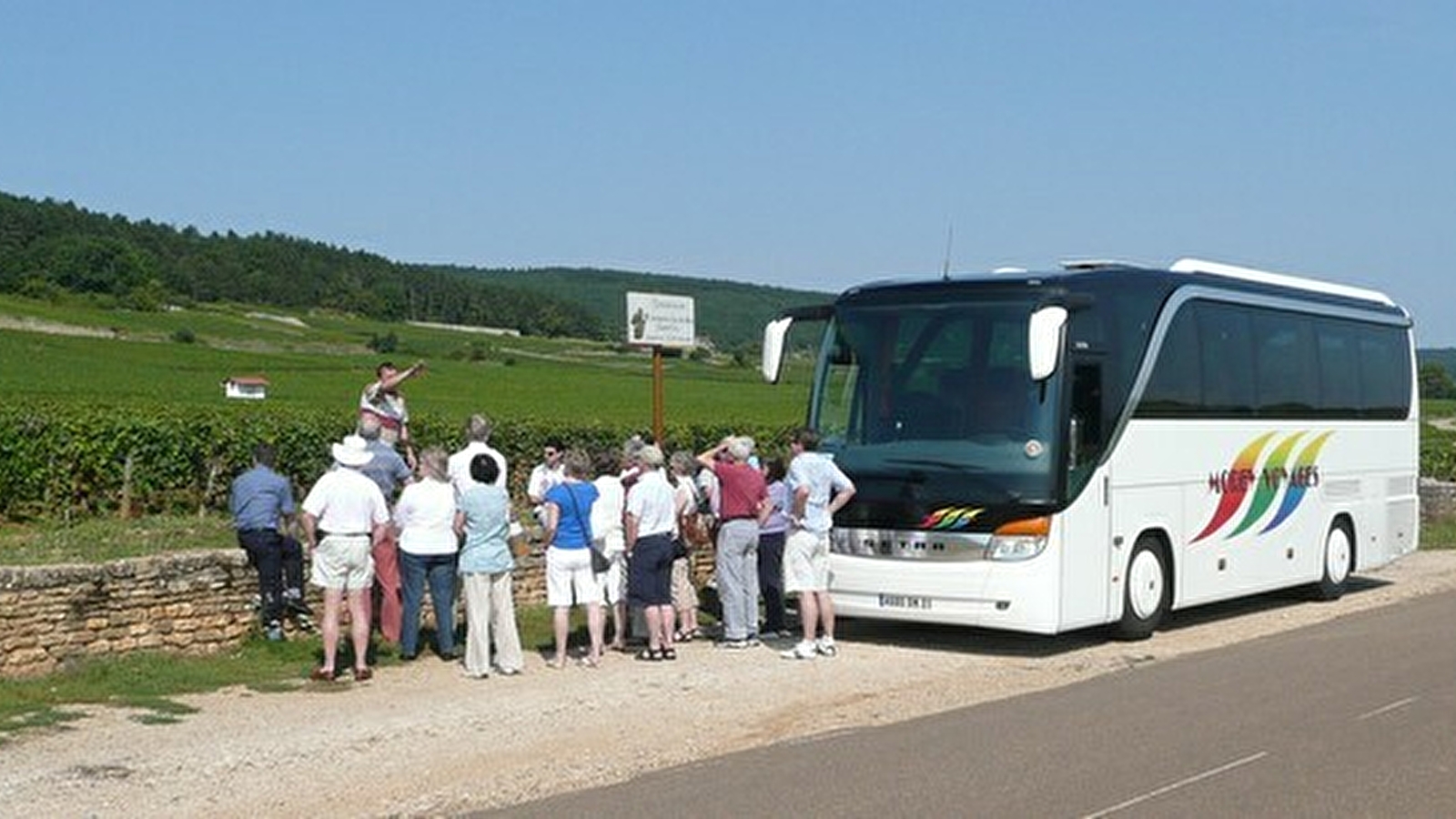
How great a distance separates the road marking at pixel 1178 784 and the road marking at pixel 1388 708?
66.8 inches

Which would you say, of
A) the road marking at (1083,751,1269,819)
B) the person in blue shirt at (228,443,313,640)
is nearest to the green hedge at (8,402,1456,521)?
the person in blue shirt at (228,443,313,640)


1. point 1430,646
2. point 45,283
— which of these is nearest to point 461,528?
point 1430,646

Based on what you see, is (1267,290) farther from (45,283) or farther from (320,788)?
(45,283)

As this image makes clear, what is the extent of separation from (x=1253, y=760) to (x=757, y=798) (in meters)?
3.02

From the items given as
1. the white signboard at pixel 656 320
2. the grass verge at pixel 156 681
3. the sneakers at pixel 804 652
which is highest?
the white signboard at pixel 656 320

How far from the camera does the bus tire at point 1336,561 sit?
20953 mm

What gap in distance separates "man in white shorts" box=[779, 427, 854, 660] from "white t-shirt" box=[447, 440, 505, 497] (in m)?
2.59

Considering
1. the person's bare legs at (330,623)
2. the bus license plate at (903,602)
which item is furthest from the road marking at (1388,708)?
the person's bare legs at (330,623)

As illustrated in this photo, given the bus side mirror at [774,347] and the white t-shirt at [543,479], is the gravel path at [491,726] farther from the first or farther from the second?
the bus side mirror at [774,347]

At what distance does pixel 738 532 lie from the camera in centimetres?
1590

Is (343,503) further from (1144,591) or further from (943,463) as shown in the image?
(1144,591)

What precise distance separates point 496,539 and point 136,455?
9.16 m

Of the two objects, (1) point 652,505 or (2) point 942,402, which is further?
(2) point 942,402

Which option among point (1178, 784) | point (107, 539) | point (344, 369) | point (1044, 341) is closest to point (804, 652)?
point (1044, 341)
